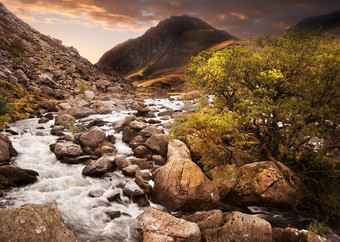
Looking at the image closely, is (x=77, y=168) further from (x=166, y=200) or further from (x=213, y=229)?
(x=213, y=229)

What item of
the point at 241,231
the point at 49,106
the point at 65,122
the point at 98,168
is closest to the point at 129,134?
the point at 98,168

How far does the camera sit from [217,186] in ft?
51.9

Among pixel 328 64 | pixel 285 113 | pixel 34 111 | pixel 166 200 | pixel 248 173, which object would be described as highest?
pixel 328 64

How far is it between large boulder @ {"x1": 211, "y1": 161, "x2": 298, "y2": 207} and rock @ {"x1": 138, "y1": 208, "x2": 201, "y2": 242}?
5.81m

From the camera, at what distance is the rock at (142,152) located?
2226 centimetres

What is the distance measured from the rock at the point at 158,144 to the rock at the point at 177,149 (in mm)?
1264

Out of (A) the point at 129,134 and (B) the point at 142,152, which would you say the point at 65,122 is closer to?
(A) the point at 129,134

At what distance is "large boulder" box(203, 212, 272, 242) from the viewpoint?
34.3 feet

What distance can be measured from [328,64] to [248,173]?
29.8 feet

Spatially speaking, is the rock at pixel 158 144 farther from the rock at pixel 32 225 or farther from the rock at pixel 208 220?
the rock at pixel 32 225

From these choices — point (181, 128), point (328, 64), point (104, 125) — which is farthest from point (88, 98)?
point (328, 64)

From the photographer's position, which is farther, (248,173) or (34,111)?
(34,111)

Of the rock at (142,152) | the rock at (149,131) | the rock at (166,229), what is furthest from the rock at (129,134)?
the rock at (166,229)

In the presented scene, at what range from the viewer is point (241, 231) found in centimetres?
1056
